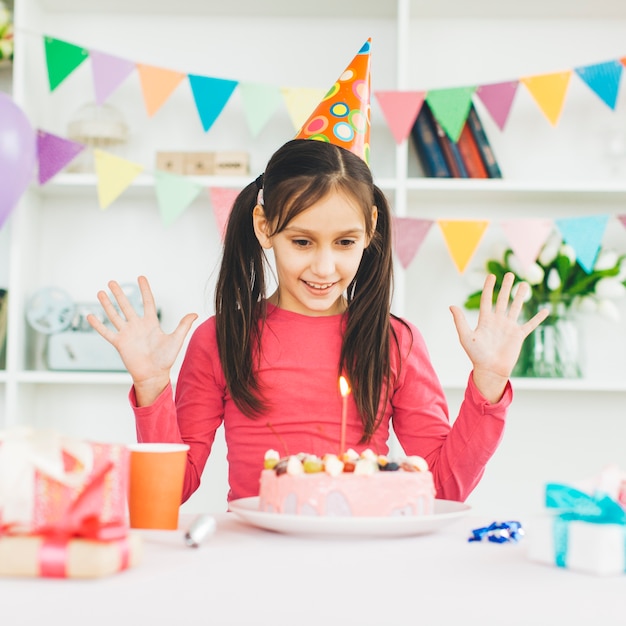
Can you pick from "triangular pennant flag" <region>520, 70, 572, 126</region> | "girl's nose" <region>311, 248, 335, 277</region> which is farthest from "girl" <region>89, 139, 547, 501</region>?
"triangular pennant flag" <region>520, 70, 572, 126</region>

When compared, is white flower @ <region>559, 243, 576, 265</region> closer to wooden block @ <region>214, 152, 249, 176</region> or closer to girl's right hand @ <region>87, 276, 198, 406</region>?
wooden block @ <region>214, 152, 249, 176</region>

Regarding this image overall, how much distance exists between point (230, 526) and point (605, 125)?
200cm

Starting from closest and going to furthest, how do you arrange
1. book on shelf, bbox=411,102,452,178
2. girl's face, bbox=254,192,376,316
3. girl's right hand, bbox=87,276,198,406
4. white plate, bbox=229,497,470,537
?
white plate, bbox=229,497,470,537, girl's right hand, bbox=87,276,198,406, girl's face, bbox=254,192,376,316, book on shelf, bbox=411,102,452,178

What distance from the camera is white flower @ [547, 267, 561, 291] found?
2.26 m

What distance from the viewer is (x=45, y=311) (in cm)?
232

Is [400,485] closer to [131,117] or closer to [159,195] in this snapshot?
[159,195]

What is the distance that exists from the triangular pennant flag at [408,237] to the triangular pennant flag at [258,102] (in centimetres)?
46

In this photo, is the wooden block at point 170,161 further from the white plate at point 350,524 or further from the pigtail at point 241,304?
the white plate at point 350,524

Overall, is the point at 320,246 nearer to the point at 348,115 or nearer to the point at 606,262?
the point at 348,115

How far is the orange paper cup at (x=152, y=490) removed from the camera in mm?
802

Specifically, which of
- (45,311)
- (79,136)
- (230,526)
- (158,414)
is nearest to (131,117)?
(79,136)

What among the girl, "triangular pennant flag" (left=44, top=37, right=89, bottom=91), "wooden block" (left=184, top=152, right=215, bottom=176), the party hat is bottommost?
the girl

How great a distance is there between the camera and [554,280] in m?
2.26

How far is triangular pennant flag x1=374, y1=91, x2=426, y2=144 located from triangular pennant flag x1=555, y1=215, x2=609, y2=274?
1.51ft
